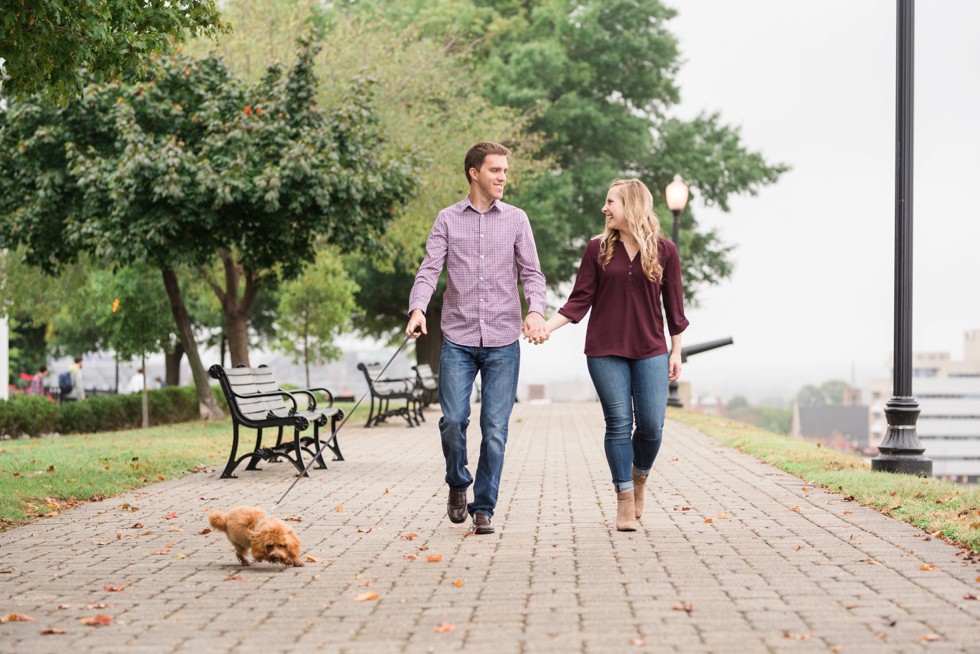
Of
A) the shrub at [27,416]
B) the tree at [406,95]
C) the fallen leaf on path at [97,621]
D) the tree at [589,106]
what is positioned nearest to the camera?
the fallen leaf on path at [97,621]

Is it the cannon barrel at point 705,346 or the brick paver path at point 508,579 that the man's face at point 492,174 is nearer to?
the brick paver path at point 508,579

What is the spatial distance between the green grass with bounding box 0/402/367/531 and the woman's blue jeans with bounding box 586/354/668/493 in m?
3.80

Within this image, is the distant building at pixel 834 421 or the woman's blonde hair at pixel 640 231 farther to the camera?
the distant building at pixel 834 421

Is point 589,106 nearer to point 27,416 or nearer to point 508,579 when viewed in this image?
point 27,416

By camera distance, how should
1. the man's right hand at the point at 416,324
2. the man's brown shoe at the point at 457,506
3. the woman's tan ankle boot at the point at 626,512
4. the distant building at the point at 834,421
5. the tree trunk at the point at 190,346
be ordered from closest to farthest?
the man's right hand at the point at 416,324, the woman's tan ankle boot at the point at 626,512, the man's brown shoe at the point at 457,506, the tree trunk at the point at 190,346, the distant building at the point at 834,421

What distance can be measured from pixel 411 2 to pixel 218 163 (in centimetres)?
2065

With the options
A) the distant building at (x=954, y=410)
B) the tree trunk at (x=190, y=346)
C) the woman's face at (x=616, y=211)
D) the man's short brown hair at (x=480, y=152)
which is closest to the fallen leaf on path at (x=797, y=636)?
the woman's face at (x=616, y=211)

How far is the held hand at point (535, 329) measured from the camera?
693cm

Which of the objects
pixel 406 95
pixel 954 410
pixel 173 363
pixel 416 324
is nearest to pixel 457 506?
pixel 416 324

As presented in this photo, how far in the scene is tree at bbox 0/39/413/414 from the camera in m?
18.3

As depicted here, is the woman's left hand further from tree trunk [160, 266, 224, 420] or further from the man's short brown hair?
tree trunk [160, 266, 224, 420]

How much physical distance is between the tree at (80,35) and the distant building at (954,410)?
16452cm

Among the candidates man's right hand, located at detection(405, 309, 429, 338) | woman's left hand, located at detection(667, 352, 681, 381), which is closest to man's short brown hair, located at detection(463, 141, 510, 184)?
man's right hand, located at detection(405, 309, 429, 338)

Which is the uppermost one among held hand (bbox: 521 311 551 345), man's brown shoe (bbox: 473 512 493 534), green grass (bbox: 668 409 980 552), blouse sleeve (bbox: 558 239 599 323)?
blouse sleeve (bbox: 558 239 599 323)
